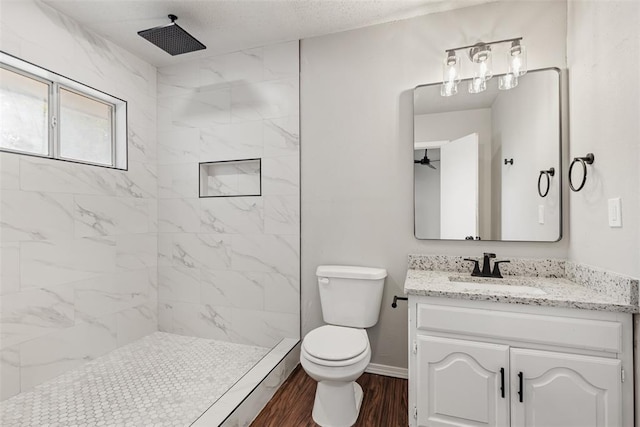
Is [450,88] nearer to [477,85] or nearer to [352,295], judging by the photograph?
[477,85]

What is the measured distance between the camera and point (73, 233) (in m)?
2.15

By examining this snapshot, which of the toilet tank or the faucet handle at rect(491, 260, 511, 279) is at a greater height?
the faucet handle at rect(491, 260, 511, 279)

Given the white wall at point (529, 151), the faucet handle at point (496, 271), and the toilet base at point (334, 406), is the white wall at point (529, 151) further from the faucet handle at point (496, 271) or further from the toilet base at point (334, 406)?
the toilet base at point (334, 406)

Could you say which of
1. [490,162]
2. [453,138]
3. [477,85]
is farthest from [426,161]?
[477,85]

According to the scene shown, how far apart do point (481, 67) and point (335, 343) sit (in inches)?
73.7

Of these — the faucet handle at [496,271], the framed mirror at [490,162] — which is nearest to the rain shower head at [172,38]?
the framed mirror at [490,162]

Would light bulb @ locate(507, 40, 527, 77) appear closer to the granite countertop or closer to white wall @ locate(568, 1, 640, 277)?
white wall @ locate(568, 1, 640, 277)

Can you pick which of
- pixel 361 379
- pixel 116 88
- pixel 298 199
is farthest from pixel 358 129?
pixel 116 88

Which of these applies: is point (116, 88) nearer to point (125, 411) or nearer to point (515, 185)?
point (125, 411)

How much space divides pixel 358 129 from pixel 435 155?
56 cm

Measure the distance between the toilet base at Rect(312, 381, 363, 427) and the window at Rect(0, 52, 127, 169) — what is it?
7.37ft

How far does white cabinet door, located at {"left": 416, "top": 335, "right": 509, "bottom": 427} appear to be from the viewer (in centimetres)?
146

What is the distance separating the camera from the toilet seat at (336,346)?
1.60m

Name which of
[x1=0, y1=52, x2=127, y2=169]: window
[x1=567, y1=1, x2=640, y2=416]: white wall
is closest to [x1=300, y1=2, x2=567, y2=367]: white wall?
[x1=567, y1=1, x2=640, y2=416]: white wall
